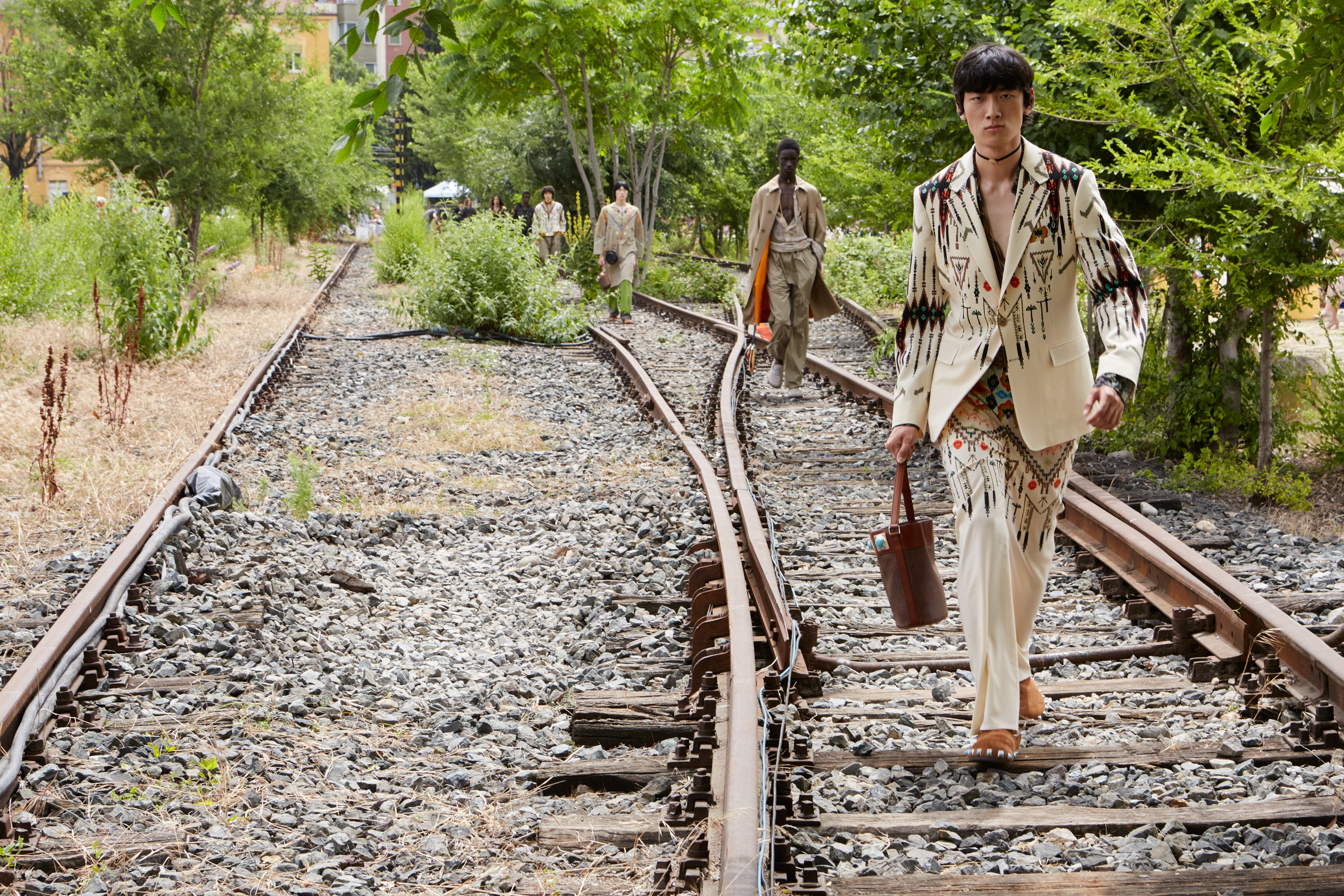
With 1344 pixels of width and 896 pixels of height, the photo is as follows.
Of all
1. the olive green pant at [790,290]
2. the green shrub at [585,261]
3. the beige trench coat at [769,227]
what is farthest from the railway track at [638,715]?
the green shrub at [585,261]

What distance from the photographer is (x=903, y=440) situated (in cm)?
356

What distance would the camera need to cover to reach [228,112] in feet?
61.1

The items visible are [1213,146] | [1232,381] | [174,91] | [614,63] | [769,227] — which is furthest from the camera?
[614,63]

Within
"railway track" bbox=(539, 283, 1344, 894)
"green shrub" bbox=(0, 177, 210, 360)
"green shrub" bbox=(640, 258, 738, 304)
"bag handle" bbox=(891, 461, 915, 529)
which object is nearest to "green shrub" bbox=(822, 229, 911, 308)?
"green shrub" bbox=(640, 258, 738, 304)

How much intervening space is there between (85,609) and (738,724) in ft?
8.43

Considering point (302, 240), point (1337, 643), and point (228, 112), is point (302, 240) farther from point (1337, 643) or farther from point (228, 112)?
point (1337, 643)

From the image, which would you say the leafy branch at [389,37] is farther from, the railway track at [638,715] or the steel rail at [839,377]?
the steel rail at [839,377]

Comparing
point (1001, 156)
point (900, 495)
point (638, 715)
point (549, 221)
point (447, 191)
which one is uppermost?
point (447, 191)

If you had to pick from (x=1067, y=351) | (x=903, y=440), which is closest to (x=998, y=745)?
(x=903, y=440)

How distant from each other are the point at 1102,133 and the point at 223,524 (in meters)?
5.39

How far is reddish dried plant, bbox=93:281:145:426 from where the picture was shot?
342 inches

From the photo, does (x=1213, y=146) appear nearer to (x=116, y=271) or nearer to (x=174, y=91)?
(x=116, y=271)

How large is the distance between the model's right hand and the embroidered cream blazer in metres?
0.10

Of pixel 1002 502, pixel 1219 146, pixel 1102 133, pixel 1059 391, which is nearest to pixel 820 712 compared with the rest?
pixel 1002 502
